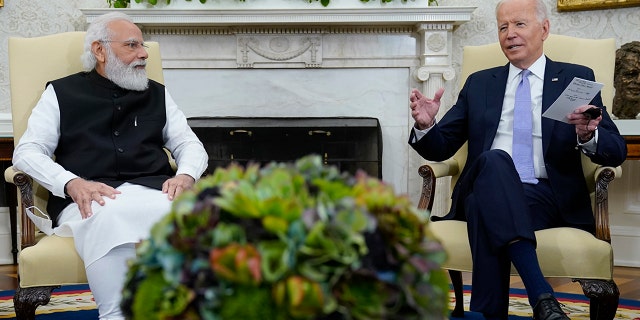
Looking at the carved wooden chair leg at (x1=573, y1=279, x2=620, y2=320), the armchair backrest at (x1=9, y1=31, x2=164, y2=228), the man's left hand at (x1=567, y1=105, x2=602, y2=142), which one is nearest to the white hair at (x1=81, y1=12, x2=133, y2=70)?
the armchair backrest at (x1=9, y1=31, x2=164, y2=228)

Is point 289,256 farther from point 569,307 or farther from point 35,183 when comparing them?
point 569,307

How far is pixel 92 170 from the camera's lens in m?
2.76

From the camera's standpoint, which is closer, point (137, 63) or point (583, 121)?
point (583, 121)

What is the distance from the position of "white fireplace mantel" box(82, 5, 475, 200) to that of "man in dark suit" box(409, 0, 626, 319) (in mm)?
1894

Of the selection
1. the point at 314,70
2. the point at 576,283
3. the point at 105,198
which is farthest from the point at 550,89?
the point at 314,70

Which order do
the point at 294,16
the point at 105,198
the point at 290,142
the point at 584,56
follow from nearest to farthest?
1. the point at 105,198
2. the point at 584,56
3. the point at 294,16
4. the point at 290,142

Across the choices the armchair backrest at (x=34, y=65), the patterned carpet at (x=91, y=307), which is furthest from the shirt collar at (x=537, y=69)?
the armchair backrest at (x=34, y=65)

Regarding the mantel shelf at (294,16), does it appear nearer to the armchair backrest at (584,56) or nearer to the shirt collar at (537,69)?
the armchair backrest at (584,56)

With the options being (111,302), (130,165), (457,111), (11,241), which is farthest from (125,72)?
(11,241)

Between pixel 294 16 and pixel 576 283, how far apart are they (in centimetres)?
232

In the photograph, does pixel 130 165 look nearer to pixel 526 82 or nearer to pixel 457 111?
pixel 457 111

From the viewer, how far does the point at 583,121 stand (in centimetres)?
257

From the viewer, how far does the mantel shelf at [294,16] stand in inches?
187

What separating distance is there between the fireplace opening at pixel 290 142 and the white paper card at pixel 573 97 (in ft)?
7.74
